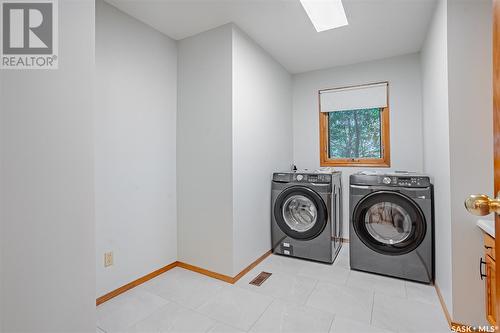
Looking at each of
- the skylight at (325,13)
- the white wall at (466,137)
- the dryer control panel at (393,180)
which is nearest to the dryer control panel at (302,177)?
the dryer control panel at (393,180)

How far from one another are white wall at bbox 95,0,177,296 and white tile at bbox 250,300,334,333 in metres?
1.25

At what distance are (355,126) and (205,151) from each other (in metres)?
2.19

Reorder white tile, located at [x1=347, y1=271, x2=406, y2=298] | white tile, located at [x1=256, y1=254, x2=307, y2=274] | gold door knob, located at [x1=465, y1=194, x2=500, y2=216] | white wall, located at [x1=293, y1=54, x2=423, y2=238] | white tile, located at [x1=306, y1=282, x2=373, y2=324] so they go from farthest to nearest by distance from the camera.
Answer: white wall, located at [x1=293, y1=54, x2=423, y2=238] < white tile, located at [x1=256, y1=254, x2=307, y2=274] < white tile, located at [x1=347, y1=271, x2=406, y2=298] < white tile, located at [x1=306, y1=282, x2=373, y2=324] < gold door knob, located at [x1=465, y1=194, x2=500, y2=216]

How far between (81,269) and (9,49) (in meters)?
0.93

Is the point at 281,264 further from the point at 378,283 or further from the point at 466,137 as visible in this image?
the point at 466,137

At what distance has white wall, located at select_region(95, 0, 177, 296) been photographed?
2020 mm

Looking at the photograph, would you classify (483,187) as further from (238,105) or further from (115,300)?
(115,300)

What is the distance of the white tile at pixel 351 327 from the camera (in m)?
1.64

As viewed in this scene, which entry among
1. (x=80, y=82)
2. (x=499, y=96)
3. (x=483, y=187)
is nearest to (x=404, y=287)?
(x=483, y=187)

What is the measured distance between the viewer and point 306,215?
289 cm

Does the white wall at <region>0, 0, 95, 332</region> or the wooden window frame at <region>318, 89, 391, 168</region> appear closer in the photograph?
the white wall at <region>0, 0, 95, 332</region>

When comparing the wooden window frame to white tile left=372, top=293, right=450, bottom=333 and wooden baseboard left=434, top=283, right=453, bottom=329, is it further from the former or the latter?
white tile left=372, top=293, right=450, bottom=333

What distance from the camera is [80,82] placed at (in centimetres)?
108

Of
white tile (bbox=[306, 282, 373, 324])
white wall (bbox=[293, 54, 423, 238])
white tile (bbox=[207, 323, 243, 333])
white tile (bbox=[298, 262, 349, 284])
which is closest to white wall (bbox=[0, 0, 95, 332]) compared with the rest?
white tile (bbox=[207, 323, 243, 333])
